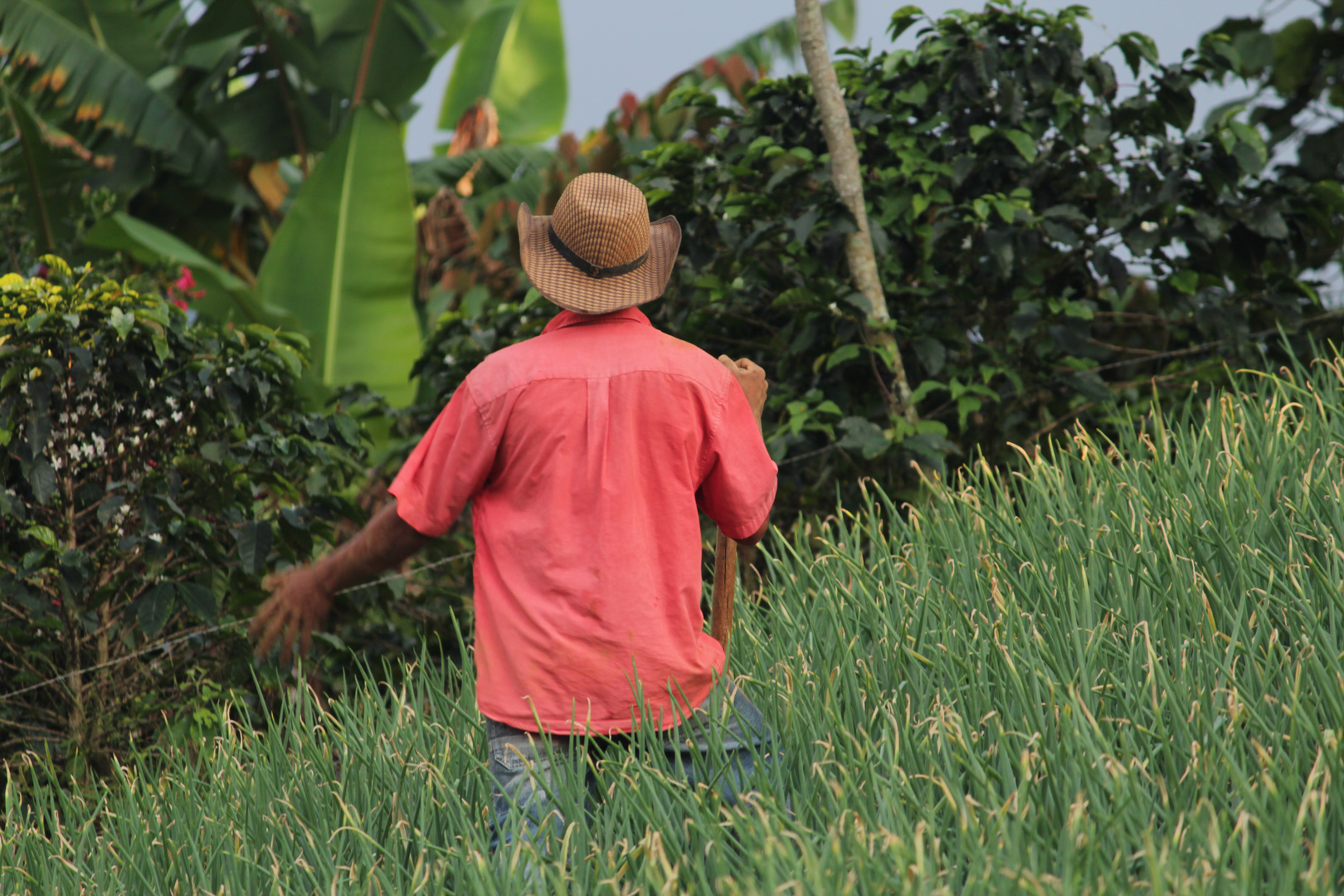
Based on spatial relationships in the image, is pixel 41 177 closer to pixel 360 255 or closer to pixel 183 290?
pixel 183 290

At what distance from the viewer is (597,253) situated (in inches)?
76.9

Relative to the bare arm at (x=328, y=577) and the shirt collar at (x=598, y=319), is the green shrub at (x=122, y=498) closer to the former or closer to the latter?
the bare arm at (x=328, y=577)

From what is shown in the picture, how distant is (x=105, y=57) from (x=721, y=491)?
703 centimetres

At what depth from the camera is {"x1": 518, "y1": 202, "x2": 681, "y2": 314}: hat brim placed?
1.94 meters

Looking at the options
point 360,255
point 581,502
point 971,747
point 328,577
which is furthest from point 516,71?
point 971,747

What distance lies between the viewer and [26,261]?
561 centimetres

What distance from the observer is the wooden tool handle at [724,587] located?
7.41 feet

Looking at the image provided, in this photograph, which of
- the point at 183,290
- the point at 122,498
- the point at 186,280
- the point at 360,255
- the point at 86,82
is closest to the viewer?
the point at 122,498

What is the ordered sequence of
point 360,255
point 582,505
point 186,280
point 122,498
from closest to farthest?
1. point 582,505
2. point 122,498
3. point 186,280
4. point 360,255

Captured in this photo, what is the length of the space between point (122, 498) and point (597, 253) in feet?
6.77

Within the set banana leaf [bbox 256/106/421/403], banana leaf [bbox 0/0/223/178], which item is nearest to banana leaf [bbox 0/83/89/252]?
banana leaf [bbox 0/0/223/178]

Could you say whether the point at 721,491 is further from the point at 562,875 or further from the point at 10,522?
the point at 10,522

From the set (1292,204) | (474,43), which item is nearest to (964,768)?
(1292,204)

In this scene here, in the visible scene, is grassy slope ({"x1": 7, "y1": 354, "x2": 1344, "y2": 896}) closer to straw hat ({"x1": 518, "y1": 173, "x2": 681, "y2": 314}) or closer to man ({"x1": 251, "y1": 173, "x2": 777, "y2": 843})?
man ({"x1": 251, "y1": 173, "x2": 777, "y2": 843})
